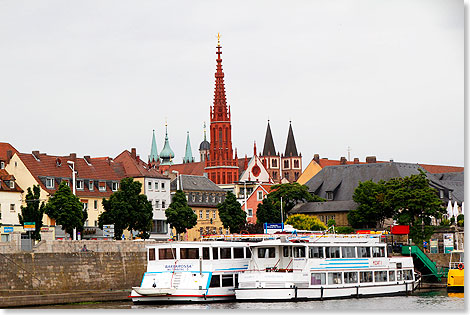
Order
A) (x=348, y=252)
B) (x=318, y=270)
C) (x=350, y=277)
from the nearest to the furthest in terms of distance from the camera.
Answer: (x=318, y=270)
(x=350, y=277)
(x=348, y=252)

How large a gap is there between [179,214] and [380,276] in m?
25.0

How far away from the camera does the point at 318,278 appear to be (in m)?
50.2

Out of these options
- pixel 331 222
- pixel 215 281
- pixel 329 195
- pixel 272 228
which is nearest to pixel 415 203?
pixel 331 222

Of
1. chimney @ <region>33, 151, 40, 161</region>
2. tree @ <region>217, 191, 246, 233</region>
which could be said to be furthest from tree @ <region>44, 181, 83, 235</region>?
tree @ <region>217, 191, 246, 233</region>

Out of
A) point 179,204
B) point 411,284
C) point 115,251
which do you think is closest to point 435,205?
point 179,204

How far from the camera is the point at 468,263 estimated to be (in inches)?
1303

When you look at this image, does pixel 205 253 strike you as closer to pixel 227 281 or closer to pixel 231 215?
pixel 227 281

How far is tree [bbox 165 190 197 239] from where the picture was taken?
76.5m

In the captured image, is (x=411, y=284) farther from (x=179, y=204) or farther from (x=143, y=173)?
(x=143, y=173)

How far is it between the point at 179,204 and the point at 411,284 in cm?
2476

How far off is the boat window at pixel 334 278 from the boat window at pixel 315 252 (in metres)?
1.03

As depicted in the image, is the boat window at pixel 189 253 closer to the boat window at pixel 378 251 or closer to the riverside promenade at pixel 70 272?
the riverside promenade at pixel 70 272

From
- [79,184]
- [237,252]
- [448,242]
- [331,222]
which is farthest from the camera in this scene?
[331,222]

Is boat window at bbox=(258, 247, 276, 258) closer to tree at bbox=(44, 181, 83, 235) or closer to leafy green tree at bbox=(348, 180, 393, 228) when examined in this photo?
tree at bbox=(44, 181, 83, 235)
